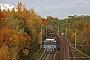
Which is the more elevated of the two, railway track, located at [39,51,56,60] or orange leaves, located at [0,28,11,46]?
orange leaves, located at [0,28,11,46]

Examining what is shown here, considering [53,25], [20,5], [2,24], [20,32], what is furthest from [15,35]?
[53,25]

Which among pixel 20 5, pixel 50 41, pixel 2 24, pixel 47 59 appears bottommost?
pixel 47 59

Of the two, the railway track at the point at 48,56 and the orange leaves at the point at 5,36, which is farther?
the railway track at the point at 48,56

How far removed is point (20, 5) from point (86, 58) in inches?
1850

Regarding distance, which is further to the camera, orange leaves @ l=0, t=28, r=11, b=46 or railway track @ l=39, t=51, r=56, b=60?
railway track @ l=39, t=51, r=56, b=60

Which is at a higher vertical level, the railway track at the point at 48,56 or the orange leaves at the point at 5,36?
the orange leaves at the point at 5,36

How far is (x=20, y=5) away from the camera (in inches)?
4033

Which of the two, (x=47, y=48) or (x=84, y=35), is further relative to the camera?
(x=84, y=35)

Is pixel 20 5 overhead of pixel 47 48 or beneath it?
overhead

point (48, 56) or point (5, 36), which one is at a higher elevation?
point (5, 36)

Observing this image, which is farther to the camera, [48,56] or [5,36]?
[48,56]

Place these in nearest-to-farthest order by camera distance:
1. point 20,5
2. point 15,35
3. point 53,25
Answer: point 15,35 → point 20,5 → point 53,25

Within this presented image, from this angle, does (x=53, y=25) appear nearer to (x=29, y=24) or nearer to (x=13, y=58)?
(x=29, y=24)

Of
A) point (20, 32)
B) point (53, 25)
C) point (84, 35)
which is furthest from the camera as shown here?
point (53, 25)
